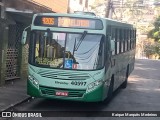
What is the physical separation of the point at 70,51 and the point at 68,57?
174 mm

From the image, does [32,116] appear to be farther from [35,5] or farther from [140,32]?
[140,32]

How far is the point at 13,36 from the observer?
17.4 meters

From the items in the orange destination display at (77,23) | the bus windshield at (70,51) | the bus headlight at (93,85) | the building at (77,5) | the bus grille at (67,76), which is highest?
the building at (77,5)

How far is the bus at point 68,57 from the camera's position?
38.0ft

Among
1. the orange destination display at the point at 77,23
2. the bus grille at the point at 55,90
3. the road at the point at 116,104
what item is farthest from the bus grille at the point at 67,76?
the orange destination display at the point at 77,23

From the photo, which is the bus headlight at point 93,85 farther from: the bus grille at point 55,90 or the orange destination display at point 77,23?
the orange destination display at point 77,23

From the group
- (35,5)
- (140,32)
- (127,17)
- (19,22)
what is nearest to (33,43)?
(19,22)

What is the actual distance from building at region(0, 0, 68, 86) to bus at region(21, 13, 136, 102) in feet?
12.4

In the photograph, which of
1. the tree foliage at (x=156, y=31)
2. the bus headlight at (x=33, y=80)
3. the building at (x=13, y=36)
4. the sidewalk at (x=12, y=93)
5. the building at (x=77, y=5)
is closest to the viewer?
the bus headlight at (x=33, y=80)

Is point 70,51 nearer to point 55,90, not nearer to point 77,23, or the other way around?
point 77,23

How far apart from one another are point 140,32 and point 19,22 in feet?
219

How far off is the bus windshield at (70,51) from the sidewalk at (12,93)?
57.8 inches

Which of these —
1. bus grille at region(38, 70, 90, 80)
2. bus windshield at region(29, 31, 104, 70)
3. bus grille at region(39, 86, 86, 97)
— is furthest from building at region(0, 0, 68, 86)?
bus grille at region(38, 70, 90, 80)

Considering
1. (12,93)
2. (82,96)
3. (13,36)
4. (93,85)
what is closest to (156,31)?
(13,36)
